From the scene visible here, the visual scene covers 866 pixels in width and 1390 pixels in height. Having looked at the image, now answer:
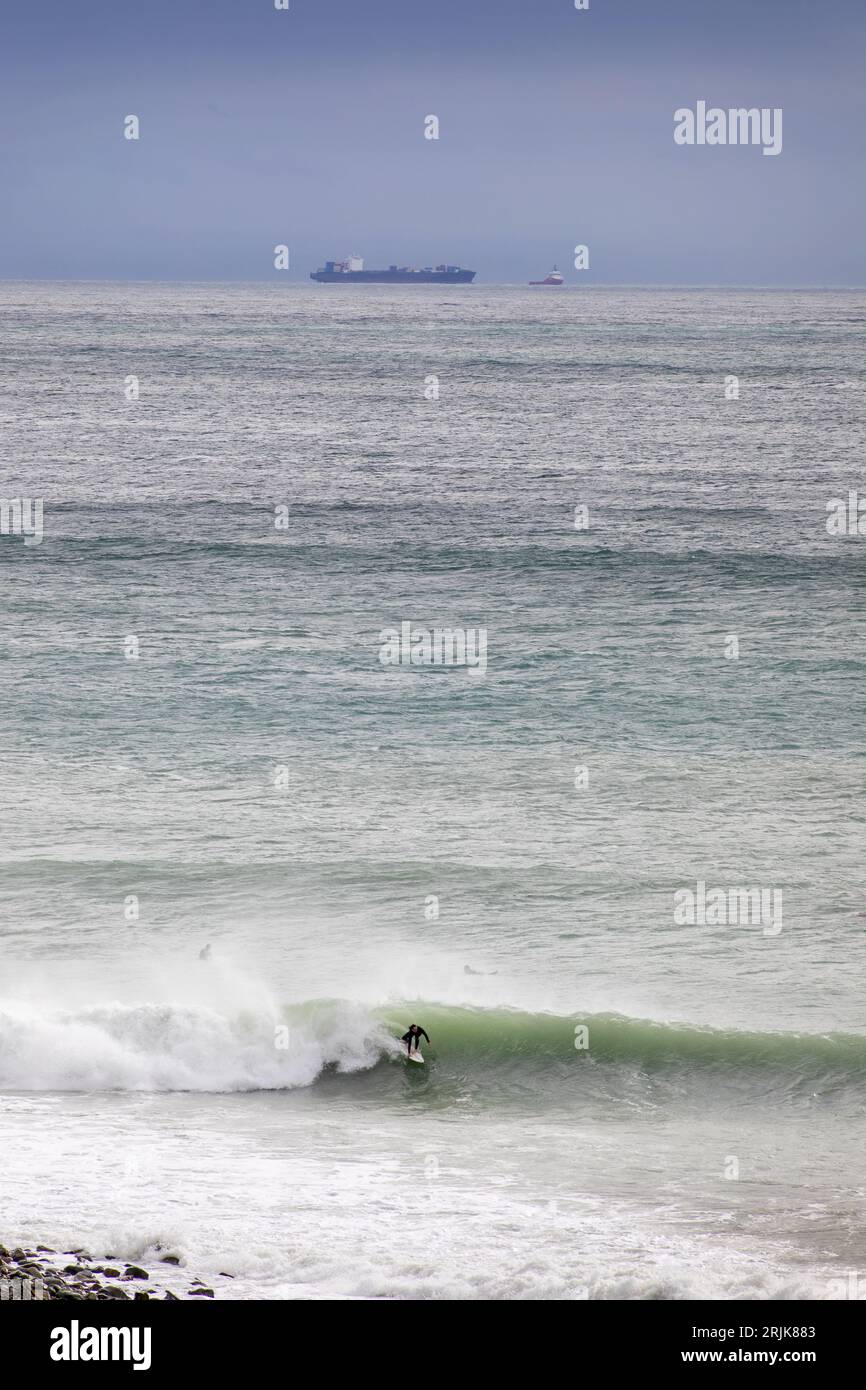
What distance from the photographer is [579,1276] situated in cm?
1202

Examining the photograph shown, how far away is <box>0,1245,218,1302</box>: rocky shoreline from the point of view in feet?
35.0

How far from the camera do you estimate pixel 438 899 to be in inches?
853

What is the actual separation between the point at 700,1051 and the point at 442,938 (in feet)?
14.4

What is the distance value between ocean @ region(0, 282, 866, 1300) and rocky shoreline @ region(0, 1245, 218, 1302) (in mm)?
266

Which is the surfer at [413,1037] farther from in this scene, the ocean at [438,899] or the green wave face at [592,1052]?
the ocean at [438,899]

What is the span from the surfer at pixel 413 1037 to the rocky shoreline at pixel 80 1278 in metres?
5.55

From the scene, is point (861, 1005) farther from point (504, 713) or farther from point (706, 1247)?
point (504, 713)

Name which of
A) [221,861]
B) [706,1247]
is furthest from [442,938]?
[706,1247]

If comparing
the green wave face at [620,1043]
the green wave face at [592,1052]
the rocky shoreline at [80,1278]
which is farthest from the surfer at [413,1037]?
the rocky shoreline at [80,1278]

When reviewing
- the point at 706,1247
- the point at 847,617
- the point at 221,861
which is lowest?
the point at 706,1247

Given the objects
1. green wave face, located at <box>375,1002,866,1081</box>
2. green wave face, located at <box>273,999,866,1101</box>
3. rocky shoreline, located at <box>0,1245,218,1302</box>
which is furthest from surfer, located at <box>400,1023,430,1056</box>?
rocky shoreline, located at <box>0,1245,218,1302</box>

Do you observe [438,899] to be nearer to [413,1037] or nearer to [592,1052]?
[413,1037]

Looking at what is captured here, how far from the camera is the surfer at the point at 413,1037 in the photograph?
17281 millimetres

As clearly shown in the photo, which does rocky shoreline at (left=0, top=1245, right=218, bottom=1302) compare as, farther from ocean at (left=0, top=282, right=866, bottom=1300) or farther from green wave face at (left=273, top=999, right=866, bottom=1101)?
green wave face at (left=273, top=999, right=866, bottom=1101)
